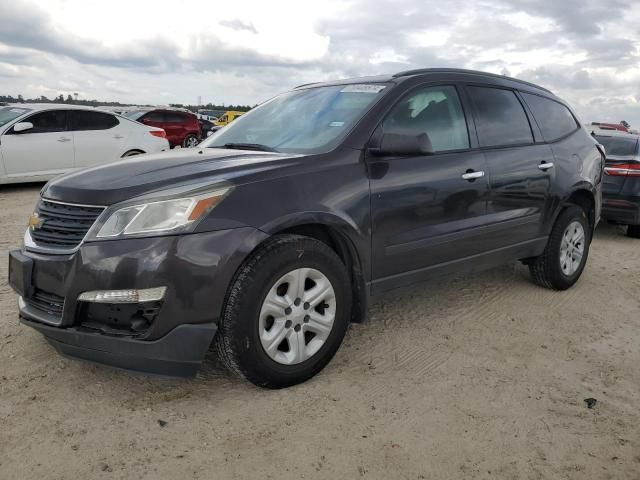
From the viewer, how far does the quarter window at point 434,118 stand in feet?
11.5

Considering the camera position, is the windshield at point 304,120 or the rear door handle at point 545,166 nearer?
the windshield at point 304,120

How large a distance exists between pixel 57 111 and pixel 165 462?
28.1ft

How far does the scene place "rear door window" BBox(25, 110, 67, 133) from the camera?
30.0ft

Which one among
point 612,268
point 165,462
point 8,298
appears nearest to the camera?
point 165,462

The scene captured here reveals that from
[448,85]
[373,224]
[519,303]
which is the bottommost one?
[519,303]

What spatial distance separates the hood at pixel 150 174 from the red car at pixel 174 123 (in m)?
15.4

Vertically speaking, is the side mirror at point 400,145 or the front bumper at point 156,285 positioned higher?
the side mirror at point 400,145

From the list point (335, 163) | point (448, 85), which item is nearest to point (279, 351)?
point (335, 163)

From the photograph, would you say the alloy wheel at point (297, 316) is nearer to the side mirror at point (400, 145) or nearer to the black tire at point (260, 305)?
the black tire at point (260, 305)

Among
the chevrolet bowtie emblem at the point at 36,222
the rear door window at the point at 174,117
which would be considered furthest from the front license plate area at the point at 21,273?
the rear door window at the point at 174,117

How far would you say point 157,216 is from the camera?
2592 millimetres

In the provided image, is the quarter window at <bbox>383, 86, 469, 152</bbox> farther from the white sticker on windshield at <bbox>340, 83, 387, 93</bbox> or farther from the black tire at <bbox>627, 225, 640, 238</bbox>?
the black tire at <bbox>627, 225, 640, 238</bbox>

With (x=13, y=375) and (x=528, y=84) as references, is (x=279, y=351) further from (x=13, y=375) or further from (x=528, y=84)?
(x=528, y=84)

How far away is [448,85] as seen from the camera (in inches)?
153
